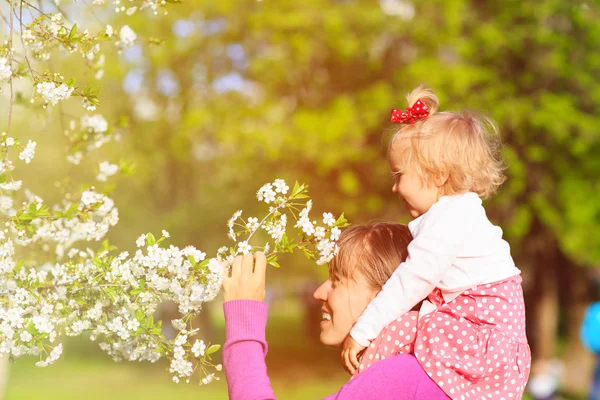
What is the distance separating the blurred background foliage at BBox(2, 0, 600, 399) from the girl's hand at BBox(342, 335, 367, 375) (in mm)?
10388

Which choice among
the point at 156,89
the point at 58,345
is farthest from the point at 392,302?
the point at 156,89

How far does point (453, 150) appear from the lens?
251 centimetres

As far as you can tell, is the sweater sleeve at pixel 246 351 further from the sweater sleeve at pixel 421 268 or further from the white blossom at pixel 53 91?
the white blossom at pixel 53 91

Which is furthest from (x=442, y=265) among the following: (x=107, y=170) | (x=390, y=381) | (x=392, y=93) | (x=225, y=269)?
(x=392, y=93)

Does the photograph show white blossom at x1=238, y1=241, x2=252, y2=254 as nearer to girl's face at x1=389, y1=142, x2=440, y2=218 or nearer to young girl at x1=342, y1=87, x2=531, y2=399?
young girl at x1=342, y1=87, x2=531, y2=399

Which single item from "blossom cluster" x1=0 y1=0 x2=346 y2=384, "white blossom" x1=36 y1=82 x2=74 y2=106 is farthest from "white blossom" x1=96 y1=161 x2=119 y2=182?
"white blossom" x1=36 y1=82 x2=74 y2=106

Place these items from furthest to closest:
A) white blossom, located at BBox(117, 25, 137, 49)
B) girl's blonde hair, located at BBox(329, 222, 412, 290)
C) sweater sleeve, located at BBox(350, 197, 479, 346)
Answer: white blossom, located at BBox(117, 25, 137, 49) → girl's blonde hair, located at BBox(329, 222, 412, 290) → sweater sleeve, located at BBox(350, 197, 479, 346)

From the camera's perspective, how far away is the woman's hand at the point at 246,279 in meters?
2.34

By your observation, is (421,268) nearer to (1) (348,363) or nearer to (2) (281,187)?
(1) (348,363)

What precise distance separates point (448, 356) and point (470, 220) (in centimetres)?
42

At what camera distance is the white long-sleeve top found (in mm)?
2293

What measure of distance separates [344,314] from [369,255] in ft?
0.68

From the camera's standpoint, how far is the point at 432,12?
14.9 metres

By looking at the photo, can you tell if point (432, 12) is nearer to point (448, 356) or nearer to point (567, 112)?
point (567, 112)
